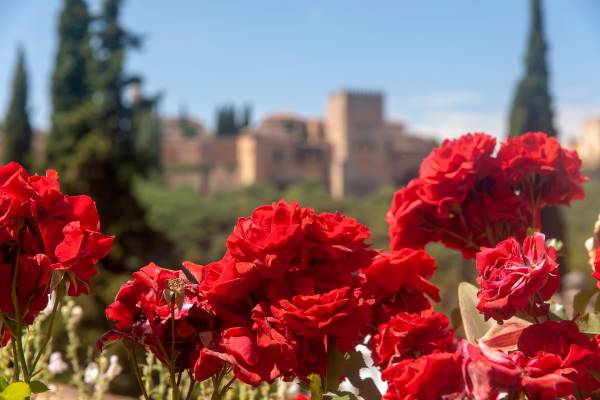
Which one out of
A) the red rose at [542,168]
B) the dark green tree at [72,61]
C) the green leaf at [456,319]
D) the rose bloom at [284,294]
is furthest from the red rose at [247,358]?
the dark green tree at [72,61]

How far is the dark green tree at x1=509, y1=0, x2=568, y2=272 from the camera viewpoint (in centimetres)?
1697

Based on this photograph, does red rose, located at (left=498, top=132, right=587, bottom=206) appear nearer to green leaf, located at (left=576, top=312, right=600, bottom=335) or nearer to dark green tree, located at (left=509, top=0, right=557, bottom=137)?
green leaf, located at (left=576, top=312, right=600, bottom=335)

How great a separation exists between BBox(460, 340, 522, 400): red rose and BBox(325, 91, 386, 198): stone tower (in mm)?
37210

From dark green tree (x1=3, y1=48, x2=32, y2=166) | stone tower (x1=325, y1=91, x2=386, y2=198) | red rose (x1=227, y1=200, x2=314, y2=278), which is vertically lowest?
stone tower (x1=325, y1=91, x2=386, y2=198)

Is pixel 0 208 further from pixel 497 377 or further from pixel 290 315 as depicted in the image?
pixel 497 377

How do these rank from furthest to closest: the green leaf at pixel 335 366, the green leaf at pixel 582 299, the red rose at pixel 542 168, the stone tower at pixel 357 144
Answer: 1. the stone tower at pixel 357 144
2. the red rose at pixel 542 168
3. the green leaf at pixel 582 299
4. the green leaf at pixel 335 366

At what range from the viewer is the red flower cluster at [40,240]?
854 mm

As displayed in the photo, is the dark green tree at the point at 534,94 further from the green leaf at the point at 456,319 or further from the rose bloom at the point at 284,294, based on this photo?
the rose bloom at the point at 284,294

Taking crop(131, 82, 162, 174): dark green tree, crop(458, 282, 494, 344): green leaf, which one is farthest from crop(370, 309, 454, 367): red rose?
crop(131, 82, 162, 174): dark green tree

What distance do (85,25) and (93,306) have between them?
31.8ft

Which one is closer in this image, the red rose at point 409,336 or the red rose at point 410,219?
the red rose at point 409,336

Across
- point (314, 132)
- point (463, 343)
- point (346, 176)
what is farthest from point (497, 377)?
point (314, 132)

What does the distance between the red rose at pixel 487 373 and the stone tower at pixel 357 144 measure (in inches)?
1465

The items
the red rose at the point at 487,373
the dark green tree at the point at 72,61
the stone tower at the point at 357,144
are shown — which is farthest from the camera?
the stone tower at the point at 357,144
